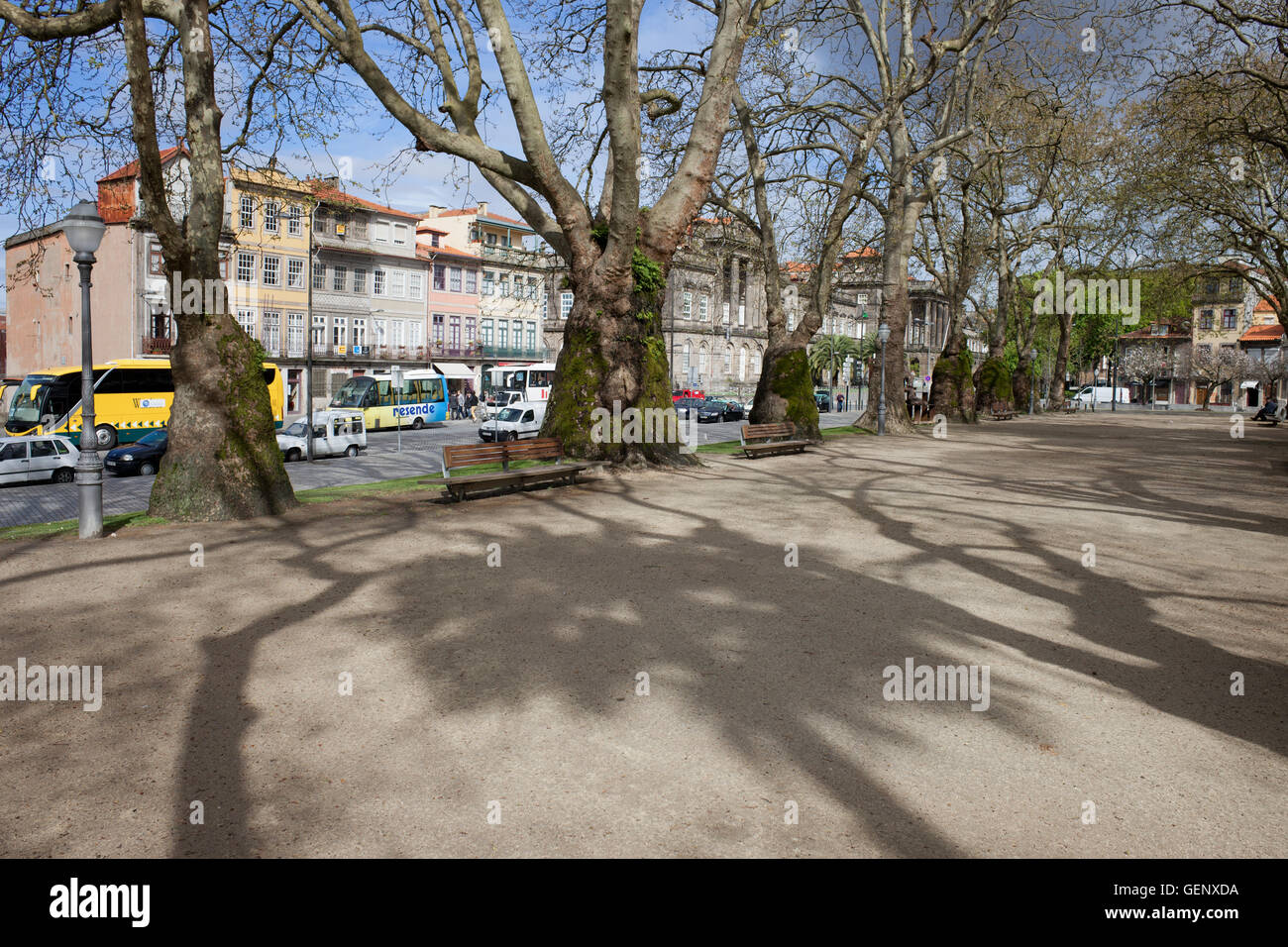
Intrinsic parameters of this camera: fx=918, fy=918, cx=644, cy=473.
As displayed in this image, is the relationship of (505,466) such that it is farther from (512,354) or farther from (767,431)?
(512,354)

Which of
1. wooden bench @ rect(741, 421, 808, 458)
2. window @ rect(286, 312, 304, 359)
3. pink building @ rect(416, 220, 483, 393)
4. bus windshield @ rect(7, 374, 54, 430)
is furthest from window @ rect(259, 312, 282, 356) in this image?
wooden bench @ rect(741, 421, 808, 458)

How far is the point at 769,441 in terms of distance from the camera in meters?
22.4

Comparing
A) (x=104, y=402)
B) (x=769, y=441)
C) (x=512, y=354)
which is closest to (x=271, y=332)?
(x=512, y=354)

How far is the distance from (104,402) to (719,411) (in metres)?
31.8

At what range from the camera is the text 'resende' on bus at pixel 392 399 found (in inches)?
1790

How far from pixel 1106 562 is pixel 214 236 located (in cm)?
1081

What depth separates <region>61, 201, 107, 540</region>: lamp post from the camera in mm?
10117

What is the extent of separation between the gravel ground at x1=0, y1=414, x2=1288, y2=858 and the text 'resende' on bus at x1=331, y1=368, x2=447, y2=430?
36.1 m

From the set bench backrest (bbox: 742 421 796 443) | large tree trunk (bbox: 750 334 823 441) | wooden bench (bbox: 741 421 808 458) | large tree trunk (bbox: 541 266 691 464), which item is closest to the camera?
large tree trunk (bbox: 541 266 691 464)

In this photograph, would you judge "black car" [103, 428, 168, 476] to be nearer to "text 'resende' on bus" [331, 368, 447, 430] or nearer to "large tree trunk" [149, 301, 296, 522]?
"large tree trunk" [149, 301, 296, 522]

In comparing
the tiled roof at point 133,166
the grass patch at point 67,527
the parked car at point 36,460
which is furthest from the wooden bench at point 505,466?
the parked car at point 36,460

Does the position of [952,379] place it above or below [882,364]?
below

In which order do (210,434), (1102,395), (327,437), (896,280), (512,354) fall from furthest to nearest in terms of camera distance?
(1102,395) → (512,354) → (327,437) → (896,280) → (210,434)

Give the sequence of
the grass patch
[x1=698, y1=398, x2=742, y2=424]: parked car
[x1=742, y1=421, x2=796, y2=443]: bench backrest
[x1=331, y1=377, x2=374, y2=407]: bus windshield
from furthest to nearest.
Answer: [x1=698, y1=398, x2=742, y2=424]: parked car
[x1=331, y1=377, x2=374, y2=407]: bus windshield
[x1=742, y1=421, x2=796, y2=443]: bench backrest
the grass patch
